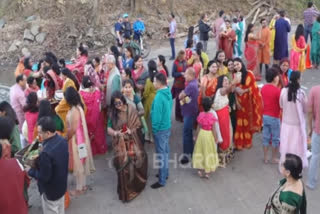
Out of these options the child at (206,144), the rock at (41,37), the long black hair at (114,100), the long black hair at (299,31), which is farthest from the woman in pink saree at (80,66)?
the rock at (41,37)

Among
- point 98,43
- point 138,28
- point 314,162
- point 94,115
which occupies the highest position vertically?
point 138,28

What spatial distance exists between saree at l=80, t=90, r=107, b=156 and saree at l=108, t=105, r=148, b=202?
0.97 metres

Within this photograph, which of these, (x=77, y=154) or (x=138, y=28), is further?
(x=138, y=28)

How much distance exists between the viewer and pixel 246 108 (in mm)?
7004

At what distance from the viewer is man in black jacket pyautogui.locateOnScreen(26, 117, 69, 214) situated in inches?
179

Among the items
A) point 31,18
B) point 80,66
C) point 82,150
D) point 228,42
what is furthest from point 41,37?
point 82,150

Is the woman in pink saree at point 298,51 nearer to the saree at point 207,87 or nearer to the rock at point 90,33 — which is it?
the saree at point 207,87

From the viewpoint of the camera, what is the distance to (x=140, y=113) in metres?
6.42

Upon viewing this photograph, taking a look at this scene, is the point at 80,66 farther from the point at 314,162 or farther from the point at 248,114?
the point at 314,162

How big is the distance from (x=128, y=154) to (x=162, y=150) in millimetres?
561

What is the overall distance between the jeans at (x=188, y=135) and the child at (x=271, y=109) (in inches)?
45.2

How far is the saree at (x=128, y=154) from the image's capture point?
Result: 5918 millimetres

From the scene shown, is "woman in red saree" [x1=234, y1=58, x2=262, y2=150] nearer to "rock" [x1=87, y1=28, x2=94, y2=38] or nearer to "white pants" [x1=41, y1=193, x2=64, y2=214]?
"white pants" [x1=41, y1=193, x2=64, y2=214]

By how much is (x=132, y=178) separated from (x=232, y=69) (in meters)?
2.45
